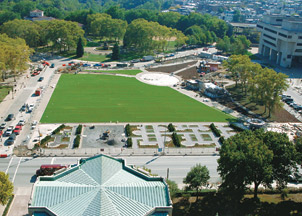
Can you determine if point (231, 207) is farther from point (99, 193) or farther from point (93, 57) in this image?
point (93, 57)

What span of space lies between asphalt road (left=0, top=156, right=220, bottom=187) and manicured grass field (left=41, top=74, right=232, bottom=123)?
19757 millimetres

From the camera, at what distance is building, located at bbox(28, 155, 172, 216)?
44.0 meters

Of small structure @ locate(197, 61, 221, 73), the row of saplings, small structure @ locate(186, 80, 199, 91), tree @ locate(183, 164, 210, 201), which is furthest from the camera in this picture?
small structure @ locate(197, 61, 221, 73)

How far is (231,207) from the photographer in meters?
60.2

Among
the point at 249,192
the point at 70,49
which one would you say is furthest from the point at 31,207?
the point at 70,49

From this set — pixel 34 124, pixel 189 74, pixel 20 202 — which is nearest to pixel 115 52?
pixel 189 74

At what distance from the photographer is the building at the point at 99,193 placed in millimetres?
43969

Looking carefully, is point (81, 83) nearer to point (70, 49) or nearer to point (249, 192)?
point (70, 49)

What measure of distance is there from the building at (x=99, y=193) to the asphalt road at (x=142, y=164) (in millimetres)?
19200

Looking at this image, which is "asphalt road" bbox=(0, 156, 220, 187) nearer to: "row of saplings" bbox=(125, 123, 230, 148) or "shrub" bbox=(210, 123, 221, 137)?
"row of saplings" bbox=(125, 123, 230, 148)

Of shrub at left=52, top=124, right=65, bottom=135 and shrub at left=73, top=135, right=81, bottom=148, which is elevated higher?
shrub at left=52, top=124, right=65, bottom=135

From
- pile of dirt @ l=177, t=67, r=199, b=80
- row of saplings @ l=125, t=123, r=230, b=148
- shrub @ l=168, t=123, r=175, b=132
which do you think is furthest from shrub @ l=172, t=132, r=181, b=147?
pile of dirt @ l=177, t=67, r=199, b=80

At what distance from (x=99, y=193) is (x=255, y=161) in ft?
88.2

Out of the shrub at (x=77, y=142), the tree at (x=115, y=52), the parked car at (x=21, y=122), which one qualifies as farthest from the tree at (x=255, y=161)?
A: the tree at (x=115, y=52)
